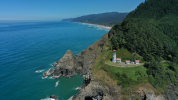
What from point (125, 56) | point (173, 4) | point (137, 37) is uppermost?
point (173, 4)

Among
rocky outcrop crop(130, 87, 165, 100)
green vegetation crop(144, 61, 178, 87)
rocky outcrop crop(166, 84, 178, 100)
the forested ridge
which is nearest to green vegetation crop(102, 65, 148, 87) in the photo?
green vegetation crop(144, 61, 178, 87)

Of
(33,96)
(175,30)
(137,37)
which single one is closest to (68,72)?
(33,96)

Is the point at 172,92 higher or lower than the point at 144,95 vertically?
lower

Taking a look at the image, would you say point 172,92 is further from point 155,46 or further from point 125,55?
point 155,46

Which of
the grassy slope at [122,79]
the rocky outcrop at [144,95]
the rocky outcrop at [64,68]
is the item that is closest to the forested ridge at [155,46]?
the grassy slope at [122,79]

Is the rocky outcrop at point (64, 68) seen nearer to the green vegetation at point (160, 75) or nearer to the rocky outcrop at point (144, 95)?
the rocky outcrop at point (144, 95)

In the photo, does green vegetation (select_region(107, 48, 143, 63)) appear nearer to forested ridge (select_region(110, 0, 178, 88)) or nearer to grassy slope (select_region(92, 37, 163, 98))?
forested ridge (select_region(110, 0, 178, 88))

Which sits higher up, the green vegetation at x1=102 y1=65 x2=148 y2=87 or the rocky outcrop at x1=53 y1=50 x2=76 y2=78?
the green vegetation at x1=102 y1=65 x2=148 y2=87

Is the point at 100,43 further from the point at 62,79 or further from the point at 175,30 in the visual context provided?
the point at 175,30

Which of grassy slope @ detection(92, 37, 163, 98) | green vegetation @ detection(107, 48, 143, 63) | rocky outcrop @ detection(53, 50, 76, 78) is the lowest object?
rocky outcrop @ detection(53, 50, 76, 78)

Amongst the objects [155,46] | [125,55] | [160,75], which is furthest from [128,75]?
[155,46]

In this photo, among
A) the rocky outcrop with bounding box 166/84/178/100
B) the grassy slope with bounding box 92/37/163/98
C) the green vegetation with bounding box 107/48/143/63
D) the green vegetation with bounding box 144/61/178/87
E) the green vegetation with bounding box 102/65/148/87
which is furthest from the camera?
the green vegetation with bounding box 107/48/143/63
